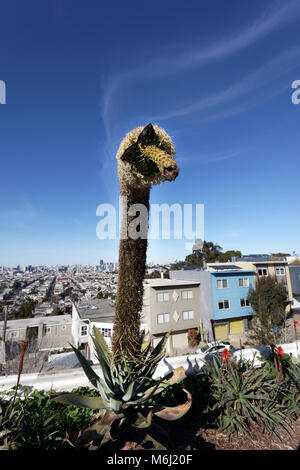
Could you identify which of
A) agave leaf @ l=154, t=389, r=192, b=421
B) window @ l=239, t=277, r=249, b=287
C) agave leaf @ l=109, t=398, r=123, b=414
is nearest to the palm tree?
agave leaf @ l=109, t=398, r=123, b=414

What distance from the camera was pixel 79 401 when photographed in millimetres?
2361

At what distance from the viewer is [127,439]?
2.35 m

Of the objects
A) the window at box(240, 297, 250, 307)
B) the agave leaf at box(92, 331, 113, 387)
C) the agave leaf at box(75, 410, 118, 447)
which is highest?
the agave leaf at box(92, 331, 113, 387)

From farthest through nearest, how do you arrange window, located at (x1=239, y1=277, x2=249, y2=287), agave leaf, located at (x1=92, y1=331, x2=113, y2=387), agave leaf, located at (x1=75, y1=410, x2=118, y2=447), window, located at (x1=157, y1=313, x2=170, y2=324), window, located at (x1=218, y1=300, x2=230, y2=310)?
window, located at (x1=239, y1=277, x2=249, y2=287) → window, located at (x1=218, y1=300, x2=230, y2=310) → window, located at (x1=157, y1=313, x2=170, y2=324) → agave leaf, located at (x1=92, y1=331, x2=113, y2=387) → agave leaf, located at (x1=75, y1=410, x2=118, y2=447)

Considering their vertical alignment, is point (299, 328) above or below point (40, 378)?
below

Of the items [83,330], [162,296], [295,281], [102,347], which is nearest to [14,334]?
[83,330]

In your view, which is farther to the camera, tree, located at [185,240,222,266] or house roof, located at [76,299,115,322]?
tree, located at [185,240,222,266]

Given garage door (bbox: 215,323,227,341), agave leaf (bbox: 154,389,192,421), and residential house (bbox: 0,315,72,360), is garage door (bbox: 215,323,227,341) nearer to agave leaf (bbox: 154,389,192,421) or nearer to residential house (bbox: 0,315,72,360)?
residential house (bbox: 0,315,72,360)

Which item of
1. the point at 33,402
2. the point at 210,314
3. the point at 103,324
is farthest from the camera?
the point at 210,314

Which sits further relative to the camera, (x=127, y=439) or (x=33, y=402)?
(x=33, y=402)

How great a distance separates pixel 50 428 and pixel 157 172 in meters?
3.62

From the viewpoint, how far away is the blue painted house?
21.2 m
